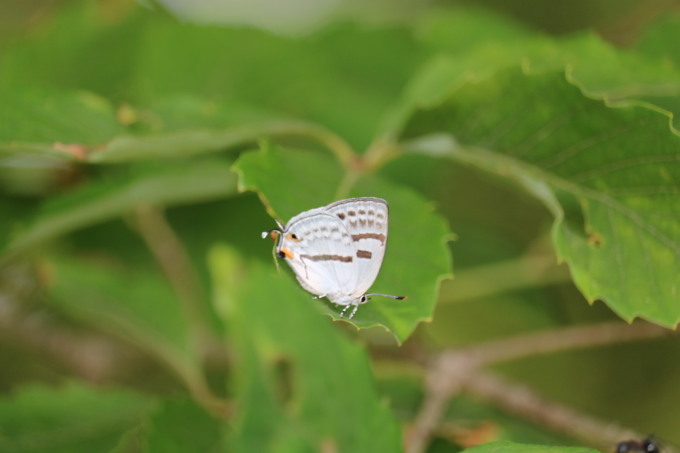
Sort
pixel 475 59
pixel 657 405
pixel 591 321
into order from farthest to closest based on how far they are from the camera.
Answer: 1. pixel 657 405
2. pixel 591 321
3. pixel 475 59

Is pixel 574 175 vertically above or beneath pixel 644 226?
above

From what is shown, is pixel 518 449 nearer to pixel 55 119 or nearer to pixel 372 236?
pixel 372 236

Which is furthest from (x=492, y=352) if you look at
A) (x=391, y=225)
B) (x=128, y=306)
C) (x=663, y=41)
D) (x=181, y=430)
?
(x=128, y=306)

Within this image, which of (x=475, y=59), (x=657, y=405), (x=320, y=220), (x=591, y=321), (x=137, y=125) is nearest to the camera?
(x=320, y=220)

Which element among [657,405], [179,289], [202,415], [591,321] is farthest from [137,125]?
[657,405]

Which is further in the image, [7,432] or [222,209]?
[222,209]

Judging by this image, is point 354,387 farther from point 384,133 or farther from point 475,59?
point 475,59
